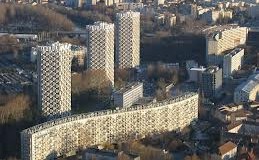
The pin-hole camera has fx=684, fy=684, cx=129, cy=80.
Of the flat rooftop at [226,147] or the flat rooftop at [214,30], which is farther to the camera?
the flat rooftop at [214,30]

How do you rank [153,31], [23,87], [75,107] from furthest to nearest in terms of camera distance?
[153,31], [23,87], [75,107]

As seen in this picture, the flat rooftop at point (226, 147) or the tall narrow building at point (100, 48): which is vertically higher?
the tall narrow building at point (100, 48)

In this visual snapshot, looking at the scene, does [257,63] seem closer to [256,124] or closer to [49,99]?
[256,124]

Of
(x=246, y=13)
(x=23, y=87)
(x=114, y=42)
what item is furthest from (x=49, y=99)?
(x=246, y=13)

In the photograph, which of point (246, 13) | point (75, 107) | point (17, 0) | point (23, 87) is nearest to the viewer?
point (75, 107)

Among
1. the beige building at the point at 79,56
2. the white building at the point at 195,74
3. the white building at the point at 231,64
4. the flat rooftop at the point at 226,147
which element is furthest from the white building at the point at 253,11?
the flat rooftop at the point at 226,147

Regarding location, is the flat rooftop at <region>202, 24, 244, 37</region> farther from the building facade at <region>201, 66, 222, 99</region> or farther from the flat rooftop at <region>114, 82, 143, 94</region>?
the flat rooftop at <region>114, 82, 143, 94</region>

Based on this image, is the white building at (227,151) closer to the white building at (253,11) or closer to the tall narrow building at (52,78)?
the tall narrow building at (52,78)
